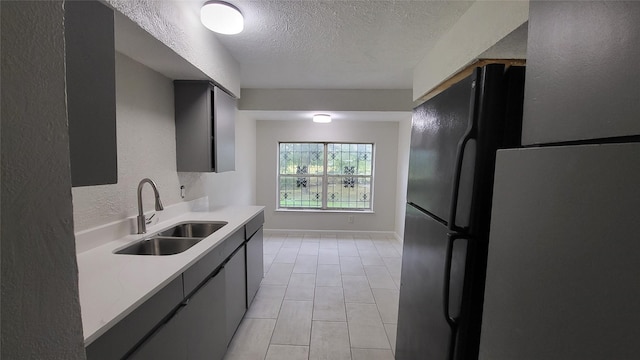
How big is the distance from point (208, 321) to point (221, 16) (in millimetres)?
1988

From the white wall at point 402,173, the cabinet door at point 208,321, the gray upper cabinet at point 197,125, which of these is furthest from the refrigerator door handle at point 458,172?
the white wall at point 402,173

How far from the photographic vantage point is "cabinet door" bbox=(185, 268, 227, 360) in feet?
4.45

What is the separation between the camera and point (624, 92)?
16.4 inches

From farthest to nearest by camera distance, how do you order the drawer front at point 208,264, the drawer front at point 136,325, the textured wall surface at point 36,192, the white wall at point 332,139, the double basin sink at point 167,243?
the white wall at point 332,139
the double basin sink at point 167,243
the drawer front at point 208,264
the drawer front at point 136,325
the textured wall surface at point 36,192

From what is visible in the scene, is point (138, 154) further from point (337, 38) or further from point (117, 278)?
point (337, 38)

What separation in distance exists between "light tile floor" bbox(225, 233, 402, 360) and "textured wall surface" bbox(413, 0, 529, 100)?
7.37 ft

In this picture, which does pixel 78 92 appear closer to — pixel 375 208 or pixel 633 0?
pixel 633 0

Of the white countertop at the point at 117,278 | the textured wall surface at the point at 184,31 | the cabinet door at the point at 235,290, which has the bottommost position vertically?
the cabinet door at the point at 235,290

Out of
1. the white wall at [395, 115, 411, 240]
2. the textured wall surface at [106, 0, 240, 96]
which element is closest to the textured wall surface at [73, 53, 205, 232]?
the textured wall surface at [106, 0, 240, 96]

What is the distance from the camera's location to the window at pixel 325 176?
500cm

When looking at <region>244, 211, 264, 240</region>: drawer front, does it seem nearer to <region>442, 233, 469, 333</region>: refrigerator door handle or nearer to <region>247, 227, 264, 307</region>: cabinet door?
<region>247, 227, 264, 307</region>: cabinet door

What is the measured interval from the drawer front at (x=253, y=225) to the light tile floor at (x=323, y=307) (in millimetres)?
743

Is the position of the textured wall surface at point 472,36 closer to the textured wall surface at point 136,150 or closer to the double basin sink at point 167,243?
the double basin sink at point 167,243

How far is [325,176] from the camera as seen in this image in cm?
503
